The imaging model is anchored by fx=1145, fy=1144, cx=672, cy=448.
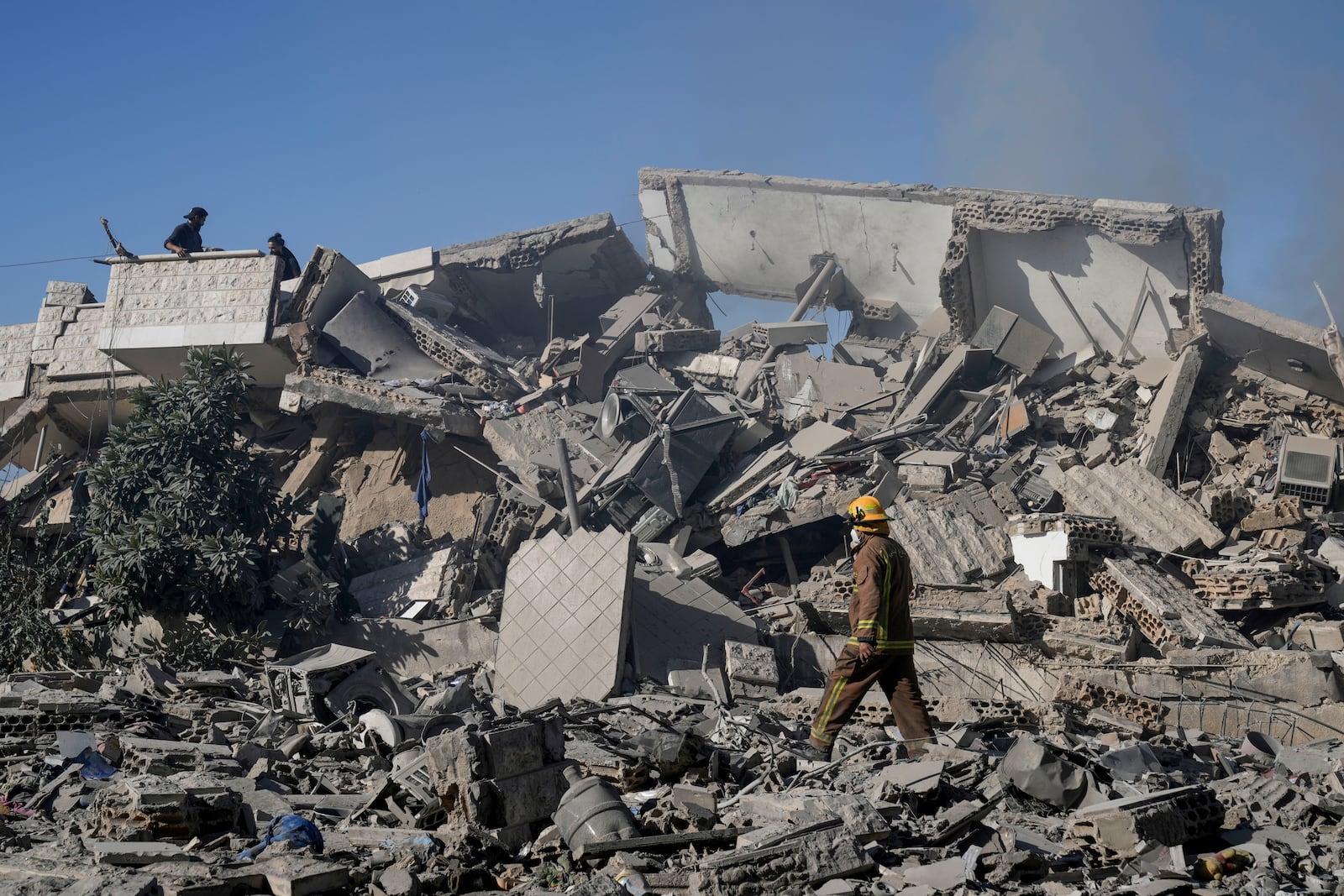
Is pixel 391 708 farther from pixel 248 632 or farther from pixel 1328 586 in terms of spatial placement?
pixel 1328 586

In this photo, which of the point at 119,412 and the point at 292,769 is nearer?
the point at 292,769

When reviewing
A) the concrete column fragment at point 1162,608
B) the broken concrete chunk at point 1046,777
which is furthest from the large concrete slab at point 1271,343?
the broken concrete chunk at point 1046,777

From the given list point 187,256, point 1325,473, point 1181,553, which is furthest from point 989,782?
point 187,256

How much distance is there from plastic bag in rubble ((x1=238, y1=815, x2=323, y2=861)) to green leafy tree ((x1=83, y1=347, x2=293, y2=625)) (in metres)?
5.53

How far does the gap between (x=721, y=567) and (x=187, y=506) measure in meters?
4.98

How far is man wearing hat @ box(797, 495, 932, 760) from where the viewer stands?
5820 mm

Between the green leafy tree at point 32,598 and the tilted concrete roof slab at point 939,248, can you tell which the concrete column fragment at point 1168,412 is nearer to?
the tilted concrete roof slab at point 939,248

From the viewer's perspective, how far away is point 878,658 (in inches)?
229

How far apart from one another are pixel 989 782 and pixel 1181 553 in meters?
5.77

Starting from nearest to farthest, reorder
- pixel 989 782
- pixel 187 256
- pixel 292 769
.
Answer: pixel 989 782, pixel 292 769, pixel 187 256

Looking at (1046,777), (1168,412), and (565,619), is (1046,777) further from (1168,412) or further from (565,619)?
(1168,412)

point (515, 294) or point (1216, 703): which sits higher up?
point (515, 294)

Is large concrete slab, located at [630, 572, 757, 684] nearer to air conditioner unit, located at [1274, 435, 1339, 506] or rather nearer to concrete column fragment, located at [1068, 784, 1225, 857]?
concrete column fragment, located at [1068, 784, 1225, 857]

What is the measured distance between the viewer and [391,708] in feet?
24.8
